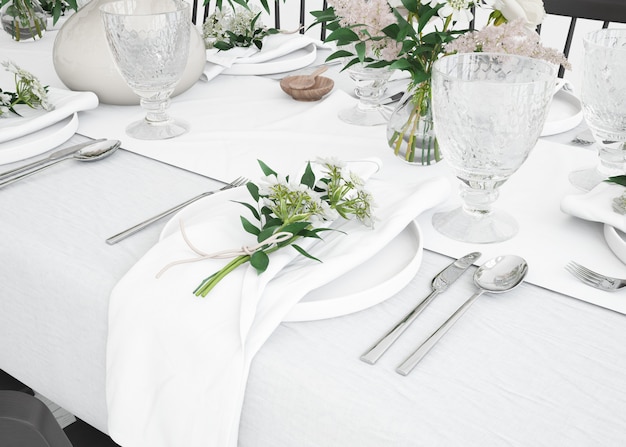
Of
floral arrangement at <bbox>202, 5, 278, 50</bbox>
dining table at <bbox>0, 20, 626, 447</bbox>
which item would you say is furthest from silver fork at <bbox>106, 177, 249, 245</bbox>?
floral arrangement at <bbox>202, 5, 278, 50</bbox>

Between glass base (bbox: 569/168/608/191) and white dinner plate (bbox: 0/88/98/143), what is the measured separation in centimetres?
73

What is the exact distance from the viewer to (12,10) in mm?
1507

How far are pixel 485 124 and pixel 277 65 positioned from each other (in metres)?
0.72

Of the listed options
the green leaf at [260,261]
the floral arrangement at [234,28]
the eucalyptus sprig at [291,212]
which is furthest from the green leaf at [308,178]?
the floral arrangement at [234,28]

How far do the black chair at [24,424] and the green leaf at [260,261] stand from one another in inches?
7.9

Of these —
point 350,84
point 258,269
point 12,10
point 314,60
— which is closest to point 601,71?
point 258,269

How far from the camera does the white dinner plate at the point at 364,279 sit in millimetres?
571

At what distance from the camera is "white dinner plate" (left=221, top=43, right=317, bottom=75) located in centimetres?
129

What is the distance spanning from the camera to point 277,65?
1.31 meters

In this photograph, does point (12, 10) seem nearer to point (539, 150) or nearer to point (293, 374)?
point (539, 150)

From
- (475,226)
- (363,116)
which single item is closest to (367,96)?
(363,116)

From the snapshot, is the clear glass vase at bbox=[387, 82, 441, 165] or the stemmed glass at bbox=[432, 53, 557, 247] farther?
the clear glass vase at bbox=[387, 82, 441, 165]

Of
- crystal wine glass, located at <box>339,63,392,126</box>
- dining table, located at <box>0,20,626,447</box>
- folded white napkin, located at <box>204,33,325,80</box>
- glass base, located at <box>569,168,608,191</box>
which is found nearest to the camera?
dining table, located at <box>0,20,626,447</box>

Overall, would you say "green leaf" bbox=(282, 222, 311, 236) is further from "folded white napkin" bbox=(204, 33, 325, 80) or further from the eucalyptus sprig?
"folded white napkin" bbox=(204, 33, 325, 80)
